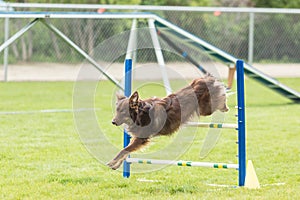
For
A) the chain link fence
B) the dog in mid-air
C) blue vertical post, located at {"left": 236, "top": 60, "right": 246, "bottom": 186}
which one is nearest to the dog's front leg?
the dog in mid-air

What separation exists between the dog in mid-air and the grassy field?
46cm

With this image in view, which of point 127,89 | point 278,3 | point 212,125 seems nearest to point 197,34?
point 278,3

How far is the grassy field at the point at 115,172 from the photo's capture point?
5668 millimetres

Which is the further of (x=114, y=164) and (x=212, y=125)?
(x=212, y=125)

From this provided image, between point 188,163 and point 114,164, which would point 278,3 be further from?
point 114,164

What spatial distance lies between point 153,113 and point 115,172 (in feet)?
4.04

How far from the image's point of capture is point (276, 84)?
544 inches

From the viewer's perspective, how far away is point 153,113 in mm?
5836

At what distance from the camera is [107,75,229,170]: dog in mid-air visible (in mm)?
5724

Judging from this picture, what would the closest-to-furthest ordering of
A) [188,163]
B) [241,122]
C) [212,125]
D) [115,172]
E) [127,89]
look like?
[241,122]
[188,163]
[212,125]
[127,89]
[115,172]

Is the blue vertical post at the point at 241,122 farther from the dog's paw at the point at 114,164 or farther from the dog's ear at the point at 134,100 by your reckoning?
the dog's paw at the point at 114,164

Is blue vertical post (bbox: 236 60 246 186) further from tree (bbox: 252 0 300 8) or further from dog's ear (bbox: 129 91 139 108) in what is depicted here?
tree (bbox: 252 0 300 8)

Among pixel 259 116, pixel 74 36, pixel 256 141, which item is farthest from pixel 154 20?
pixel 74 36

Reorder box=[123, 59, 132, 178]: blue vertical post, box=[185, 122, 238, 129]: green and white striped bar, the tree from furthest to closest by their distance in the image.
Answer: the tree → box=[123, 59, 132, 178]: blue vertical post → box=[185, 122, 238, 129]: green and white striped bar
